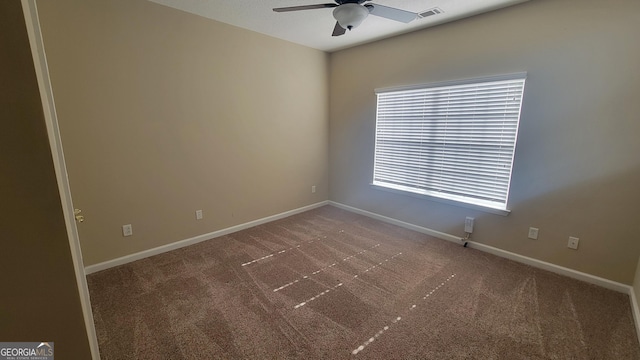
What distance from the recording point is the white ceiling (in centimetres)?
246

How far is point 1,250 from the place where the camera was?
2.23 feet

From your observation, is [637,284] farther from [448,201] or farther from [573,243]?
[448,201]

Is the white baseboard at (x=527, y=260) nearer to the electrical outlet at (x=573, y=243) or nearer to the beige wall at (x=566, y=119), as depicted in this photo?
the beige wall at (x=566, y=119)

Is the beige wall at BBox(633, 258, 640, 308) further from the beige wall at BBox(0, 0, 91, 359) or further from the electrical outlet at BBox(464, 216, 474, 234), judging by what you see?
the beige wall at BBox(0, 0, 91, 359)

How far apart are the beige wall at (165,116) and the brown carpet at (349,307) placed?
0.54m

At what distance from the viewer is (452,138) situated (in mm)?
3080

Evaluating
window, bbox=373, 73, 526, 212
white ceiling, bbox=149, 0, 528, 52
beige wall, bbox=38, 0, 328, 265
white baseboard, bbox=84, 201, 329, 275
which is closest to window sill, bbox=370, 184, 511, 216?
window, bbox=373, 73, 526, 212

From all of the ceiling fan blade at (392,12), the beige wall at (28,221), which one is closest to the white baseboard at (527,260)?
the ceiling fan blade at (392,12)

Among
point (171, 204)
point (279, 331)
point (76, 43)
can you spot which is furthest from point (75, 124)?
point (279, 331)

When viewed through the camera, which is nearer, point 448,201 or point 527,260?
point 527,260

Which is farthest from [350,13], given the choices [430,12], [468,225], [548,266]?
[548,266]

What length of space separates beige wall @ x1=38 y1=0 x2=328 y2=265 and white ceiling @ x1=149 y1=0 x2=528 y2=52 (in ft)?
0.64

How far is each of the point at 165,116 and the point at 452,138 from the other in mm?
3303

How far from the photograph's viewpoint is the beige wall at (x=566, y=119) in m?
2.10
